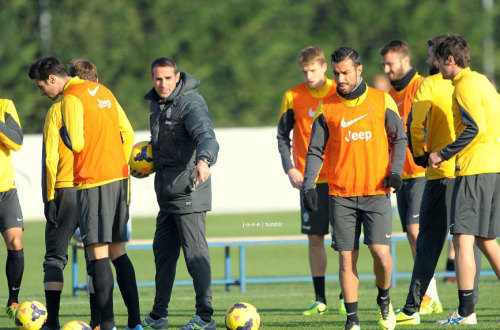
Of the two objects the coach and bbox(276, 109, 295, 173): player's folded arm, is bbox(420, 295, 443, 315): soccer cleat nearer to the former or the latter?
bbox(276, 109, 295, 173): player's folded arm

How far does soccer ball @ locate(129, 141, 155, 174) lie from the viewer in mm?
7934

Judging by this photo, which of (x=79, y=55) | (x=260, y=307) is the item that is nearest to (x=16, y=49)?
(x=79, y=55)

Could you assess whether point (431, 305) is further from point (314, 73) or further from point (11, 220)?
point (11, 220)

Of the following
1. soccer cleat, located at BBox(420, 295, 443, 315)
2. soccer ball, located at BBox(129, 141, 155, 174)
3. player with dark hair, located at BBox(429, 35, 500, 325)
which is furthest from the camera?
soccer cleat, located at BBox(420, 295, 443, 315)

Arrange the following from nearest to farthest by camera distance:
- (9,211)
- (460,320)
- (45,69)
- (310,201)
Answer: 1. (310,201)
2. (45,69)
3. (460,320)
4. (9,211)

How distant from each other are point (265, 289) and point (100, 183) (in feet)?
19.1

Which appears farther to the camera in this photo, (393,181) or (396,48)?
(396,48)

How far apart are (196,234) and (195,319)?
68 centimetres

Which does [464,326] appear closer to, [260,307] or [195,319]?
[195,319]

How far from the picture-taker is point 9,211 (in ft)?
29.8

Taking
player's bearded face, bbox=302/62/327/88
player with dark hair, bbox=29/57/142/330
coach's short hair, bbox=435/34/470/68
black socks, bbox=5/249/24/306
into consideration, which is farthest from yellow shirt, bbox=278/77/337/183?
black socks, bbox=5/249/24/306

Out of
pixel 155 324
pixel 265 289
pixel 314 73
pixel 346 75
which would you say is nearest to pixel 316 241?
pixel 314 73

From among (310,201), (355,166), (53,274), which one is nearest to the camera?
(310,201)

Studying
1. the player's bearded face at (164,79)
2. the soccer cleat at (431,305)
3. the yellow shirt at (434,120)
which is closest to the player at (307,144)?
the soccer cleat at (431,305)
